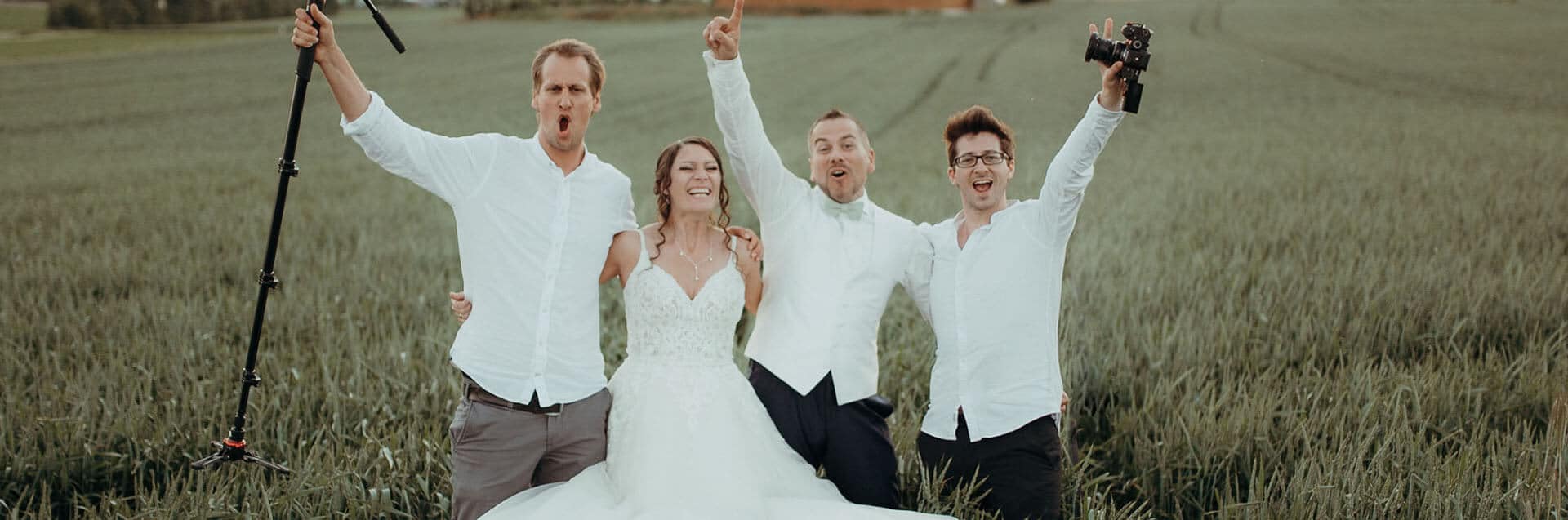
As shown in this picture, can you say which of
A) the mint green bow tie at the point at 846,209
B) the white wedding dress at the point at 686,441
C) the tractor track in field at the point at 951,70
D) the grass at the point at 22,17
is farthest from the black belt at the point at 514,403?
the grass at the point at 22,17

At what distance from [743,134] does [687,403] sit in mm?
909

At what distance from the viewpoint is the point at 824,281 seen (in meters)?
2.96

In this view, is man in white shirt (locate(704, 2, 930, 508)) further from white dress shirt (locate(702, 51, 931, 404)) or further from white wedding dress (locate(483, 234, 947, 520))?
white wedding dress (locate(483, 234, 947, 520))

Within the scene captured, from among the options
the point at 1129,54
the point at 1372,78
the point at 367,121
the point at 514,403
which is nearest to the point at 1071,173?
the point at 1129,54

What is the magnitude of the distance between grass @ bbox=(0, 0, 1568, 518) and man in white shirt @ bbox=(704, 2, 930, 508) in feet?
1.01

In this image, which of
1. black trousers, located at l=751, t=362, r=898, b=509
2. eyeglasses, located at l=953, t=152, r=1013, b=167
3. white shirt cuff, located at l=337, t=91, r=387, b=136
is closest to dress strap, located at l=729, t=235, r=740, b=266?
black trousers, located at l=751, t=362, r=898, b=509

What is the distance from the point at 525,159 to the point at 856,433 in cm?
134

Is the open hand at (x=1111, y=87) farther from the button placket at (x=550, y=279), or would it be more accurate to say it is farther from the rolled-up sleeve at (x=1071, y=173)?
the button placket at (x=550, y=279)

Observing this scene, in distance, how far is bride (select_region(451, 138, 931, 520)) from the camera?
8.33 feet

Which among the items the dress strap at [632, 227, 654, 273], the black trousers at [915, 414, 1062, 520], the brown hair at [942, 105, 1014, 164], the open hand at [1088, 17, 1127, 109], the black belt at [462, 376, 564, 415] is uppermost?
the open hand at [1088, 17, 1127, 109]

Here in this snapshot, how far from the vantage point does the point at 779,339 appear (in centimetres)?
293

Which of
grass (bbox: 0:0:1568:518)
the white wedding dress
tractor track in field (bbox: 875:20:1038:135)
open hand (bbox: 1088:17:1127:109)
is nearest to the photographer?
the white wedding dress

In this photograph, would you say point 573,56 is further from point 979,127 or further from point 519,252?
point 979,127

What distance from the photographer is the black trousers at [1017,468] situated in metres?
2.80
